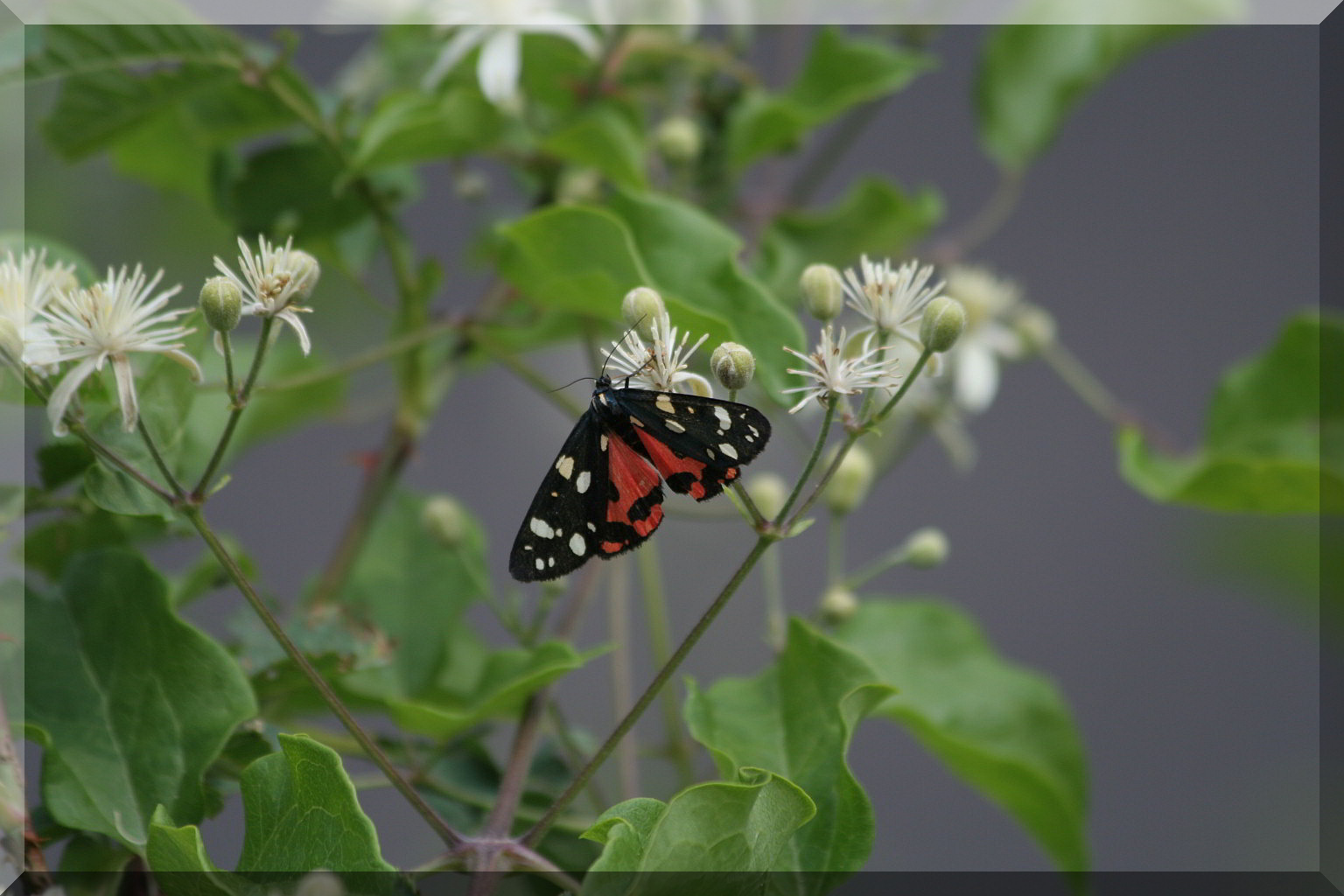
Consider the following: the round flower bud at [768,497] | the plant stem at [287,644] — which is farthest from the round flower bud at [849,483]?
the plant stem at [287,644]

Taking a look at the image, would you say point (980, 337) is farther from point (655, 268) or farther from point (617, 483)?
point (617, 483)

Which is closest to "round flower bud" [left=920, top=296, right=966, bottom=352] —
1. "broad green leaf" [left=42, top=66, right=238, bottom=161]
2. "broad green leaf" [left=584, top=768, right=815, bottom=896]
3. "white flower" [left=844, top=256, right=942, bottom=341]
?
"white flower" [left=844, top=256, right=942, bottom=341]

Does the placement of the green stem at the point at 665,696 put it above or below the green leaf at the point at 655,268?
below

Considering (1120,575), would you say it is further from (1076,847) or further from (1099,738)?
(1076,847)

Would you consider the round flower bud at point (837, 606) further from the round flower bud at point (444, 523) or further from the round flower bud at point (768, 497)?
the round flower bud at point (444, 523)

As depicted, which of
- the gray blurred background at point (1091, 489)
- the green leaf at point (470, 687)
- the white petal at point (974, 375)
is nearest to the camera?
the green leaf at point (470, 687)

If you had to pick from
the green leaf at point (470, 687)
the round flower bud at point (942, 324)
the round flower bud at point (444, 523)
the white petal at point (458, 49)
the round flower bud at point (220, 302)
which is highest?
the white petal at point (458, 49)

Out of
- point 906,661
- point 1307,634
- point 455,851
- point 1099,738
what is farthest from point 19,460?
point 1099,738

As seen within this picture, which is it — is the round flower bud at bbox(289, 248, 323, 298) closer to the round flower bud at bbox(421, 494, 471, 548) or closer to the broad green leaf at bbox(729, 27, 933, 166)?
the round flower bud at bbox(421, 494, 471, 548)
